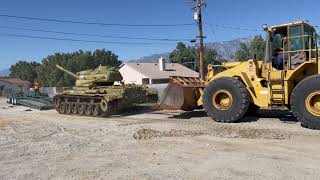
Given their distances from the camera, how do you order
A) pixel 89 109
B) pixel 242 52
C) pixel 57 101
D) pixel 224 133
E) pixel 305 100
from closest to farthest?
1. pixel 224 133
2. pixel 305 100
3. pixel 89 109
4. pixel 57 101
5. pixel 242 52

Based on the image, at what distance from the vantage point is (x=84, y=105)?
1991 cm

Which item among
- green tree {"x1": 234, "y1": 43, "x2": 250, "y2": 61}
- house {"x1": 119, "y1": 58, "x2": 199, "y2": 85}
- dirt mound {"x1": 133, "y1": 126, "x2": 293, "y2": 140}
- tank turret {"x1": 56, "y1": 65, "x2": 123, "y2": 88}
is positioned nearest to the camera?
dirt mound {"x1": 133, "y1": 126, "x2": 293, "y2": 140}

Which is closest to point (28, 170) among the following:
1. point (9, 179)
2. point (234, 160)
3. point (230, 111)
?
point (9, 179)

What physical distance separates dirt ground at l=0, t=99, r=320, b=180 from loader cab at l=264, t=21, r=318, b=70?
186 cm

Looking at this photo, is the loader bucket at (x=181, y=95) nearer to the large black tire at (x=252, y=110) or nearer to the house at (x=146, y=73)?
the large black tire at (x=252, y=110)

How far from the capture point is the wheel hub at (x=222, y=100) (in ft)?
47.1

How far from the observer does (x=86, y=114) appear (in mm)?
19766

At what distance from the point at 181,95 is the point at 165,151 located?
6000 millimetres

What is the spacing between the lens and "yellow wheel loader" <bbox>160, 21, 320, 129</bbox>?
12406mm

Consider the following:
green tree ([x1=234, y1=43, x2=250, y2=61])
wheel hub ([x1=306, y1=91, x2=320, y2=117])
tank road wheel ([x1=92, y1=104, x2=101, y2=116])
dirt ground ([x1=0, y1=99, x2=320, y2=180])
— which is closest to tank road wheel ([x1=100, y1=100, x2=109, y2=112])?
tank road wheel ([x1=92, y1=104, x2=101, y2=116])

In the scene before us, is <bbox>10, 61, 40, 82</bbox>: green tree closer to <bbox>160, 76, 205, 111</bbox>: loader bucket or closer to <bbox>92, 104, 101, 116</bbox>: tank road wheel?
<bbox>92, 104, 101, 116</bbox>: tank road wheel

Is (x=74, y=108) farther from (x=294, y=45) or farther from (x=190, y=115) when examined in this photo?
(x=294, y=45)

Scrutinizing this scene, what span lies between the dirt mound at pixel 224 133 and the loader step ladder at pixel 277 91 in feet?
4.62

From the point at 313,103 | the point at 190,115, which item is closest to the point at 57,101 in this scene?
the point at 190,115
